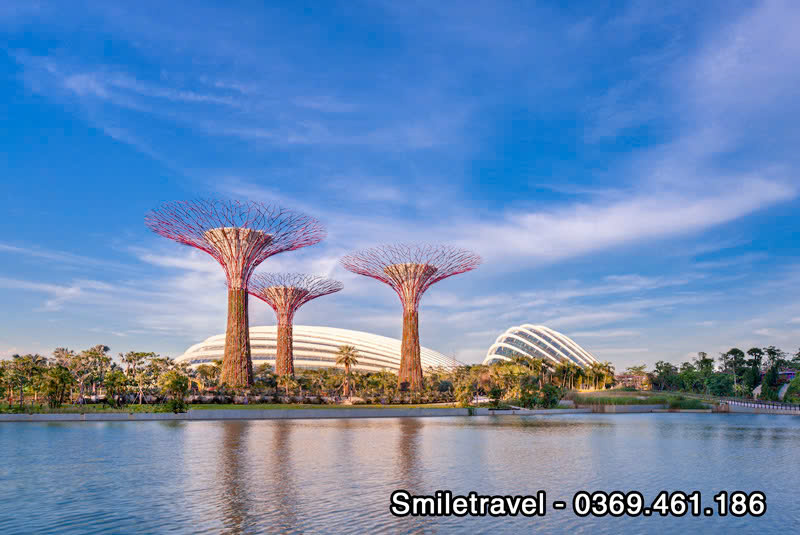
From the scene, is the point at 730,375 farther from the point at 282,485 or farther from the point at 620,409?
the point at 282,485

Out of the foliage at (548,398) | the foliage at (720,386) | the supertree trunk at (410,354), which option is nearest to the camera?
the foliage at (548,398)

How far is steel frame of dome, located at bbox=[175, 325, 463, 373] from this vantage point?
454 feet

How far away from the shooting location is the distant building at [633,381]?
439 ft

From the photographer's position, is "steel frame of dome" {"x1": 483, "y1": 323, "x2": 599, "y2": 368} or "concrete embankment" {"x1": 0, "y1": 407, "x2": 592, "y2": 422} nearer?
"concrete embankment" {"x1": 0, "y1": 407, "x2": 592, "y2": 422}

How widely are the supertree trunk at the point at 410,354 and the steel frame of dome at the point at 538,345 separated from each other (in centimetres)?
7218

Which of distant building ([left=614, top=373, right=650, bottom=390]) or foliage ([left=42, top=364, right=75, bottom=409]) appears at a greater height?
foliage ([left=42, top=364, right=75, bottom=409])

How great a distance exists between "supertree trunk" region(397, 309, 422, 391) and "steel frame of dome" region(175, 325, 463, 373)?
174ft

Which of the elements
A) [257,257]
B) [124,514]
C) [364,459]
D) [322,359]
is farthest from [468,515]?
[322,359]

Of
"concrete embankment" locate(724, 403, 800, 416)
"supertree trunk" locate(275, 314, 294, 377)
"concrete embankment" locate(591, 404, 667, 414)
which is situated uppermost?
"supertree trunk" locate(275, 314, 294, 377)

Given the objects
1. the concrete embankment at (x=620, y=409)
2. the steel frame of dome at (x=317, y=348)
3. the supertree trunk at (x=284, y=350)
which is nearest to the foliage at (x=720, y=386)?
the concrete embankment at (x=620, y=409)

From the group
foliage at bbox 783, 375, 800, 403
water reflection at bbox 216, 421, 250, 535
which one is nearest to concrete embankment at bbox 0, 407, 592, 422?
water reflection at bbox 216, 421, 250, 535

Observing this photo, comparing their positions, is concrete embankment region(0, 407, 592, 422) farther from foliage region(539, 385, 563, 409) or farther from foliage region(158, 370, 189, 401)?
foliage region(539, 385, 563, 409)

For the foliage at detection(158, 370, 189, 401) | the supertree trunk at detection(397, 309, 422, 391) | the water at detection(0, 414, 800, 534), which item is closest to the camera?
the water at detection(0, 414, 800, 534)

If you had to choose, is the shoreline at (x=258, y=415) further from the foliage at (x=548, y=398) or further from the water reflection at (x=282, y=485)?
the water reflection at (x=282, y=485)
